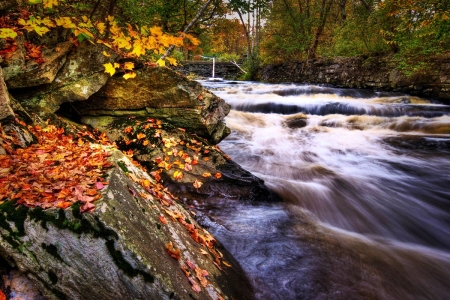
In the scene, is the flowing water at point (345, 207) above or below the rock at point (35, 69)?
below

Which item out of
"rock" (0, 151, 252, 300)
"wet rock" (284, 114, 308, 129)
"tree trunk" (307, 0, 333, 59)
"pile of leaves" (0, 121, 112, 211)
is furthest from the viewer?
"tree trunk" (307, 0, 333, 59)

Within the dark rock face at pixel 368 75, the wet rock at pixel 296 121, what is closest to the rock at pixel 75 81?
the wet rock at pixel 296 121

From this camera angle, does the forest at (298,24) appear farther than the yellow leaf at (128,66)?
Yes

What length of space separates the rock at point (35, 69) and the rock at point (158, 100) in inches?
32.7

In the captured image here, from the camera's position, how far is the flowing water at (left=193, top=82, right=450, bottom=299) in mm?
2904

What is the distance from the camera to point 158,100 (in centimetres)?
504

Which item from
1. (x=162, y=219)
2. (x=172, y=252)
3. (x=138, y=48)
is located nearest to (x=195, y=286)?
(x=172, y=252)

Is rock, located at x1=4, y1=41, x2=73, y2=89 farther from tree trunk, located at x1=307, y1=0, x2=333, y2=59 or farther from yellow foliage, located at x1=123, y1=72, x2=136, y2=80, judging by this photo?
tree trunk, located at x1=307, y1=0, x2=333, y2=59

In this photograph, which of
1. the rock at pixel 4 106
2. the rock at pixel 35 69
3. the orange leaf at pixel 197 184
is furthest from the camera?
the orange leaf at pixel 197 184

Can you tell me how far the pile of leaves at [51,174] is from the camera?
1625 millimetres

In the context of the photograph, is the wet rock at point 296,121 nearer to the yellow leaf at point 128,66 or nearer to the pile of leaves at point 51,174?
the yellow leaf at point 128,66

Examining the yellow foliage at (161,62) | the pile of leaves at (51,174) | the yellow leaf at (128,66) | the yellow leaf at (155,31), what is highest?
the yellow leaf at (155,31)

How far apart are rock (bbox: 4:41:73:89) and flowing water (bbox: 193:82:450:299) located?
309 cm

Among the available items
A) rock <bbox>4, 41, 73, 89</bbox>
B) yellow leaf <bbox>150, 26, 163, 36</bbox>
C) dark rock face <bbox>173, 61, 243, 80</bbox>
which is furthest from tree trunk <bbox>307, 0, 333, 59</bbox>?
rock <bbox>4, 41, 73, 89</bbox>
